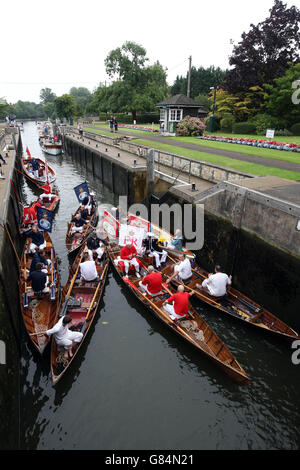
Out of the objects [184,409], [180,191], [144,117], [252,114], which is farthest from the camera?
[144,117]

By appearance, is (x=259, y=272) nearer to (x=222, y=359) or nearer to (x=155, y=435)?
(x=222, y=359)

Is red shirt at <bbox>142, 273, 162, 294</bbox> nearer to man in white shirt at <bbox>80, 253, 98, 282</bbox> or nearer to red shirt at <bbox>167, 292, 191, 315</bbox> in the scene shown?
red shirt at <bbox>167, 292, 191, 315</bbox>

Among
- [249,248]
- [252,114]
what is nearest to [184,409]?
[249,248]

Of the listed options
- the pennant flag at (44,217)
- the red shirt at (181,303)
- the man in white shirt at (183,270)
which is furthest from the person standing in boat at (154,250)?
the pennant flag at (44,217)

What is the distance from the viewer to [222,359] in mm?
8164

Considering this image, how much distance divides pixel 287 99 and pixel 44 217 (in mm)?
29889

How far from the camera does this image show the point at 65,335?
8180mm

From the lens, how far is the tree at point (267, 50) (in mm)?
33544

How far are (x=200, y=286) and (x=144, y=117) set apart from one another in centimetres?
6131

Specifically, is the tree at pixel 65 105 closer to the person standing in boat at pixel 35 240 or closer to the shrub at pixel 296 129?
the shrub at pixel 296 129

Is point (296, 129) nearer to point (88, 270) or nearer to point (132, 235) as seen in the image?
point (132, 235)

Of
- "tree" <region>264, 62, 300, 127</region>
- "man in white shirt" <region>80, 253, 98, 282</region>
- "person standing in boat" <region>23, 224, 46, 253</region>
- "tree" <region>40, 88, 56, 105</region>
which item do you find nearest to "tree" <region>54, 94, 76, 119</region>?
"tree" <region>264, 62, 300, 127</region>

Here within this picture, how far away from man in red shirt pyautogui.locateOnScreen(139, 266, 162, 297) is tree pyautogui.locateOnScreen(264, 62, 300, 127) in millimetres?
28160

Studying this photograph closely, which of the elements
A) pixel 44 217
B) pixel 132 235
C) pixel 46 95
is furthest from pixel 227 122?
pixel 46 95
